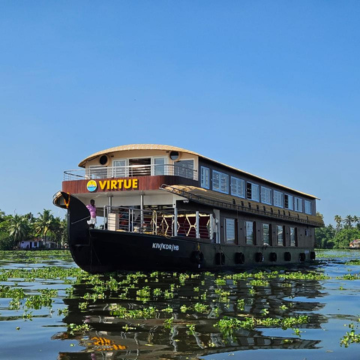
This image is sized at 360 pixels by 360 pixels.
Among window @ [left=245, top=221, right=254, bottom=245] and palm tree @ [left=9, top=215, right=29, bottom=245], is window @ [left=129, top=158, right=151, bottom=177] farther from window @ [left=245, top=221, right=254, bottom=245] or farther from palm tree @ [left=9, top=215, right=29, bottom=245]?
palm tree @ [left=9, top=215, right=29, bottom=245]

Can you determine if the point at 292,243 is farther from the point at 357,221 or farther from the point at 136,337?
the point at 357,221

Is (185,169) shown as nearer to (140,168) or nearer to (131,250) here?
(140,168)

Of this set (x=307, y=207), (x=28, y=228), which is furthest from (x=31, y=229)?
(x=307, y=207)

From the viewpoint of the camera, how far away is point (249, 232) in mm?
28094

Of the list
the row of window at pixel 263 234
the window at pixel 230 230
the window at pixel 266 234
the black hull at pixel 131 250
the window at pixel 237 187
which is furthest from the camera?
the window at pixel 266 234

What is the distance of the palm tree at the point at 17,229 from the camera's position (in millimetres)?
92444

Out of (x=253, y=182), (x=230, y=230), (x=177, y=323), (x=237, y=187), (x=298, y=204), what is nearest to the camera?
(x=177, y=323)

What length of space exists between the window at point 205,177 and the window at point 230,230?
268cm

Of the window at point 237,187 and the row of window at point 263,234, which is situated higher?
the window at point 237,187

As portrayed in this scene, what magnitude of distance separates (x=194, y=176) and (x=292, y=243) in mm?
15510

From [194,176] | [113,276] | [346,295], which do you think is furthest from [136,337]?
[194,176]

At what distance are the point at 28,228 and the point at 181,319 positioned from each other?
9154 centimetres

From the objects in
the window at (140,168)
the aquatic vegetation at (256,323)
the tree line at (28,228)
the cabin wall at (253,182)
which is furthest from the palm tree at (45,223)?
the aquatic vegetation at (256,323)

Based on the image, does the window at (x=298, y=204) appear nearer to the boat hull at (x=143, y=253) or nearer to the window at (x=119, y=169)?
the boat hull at (x=143, y=253)
